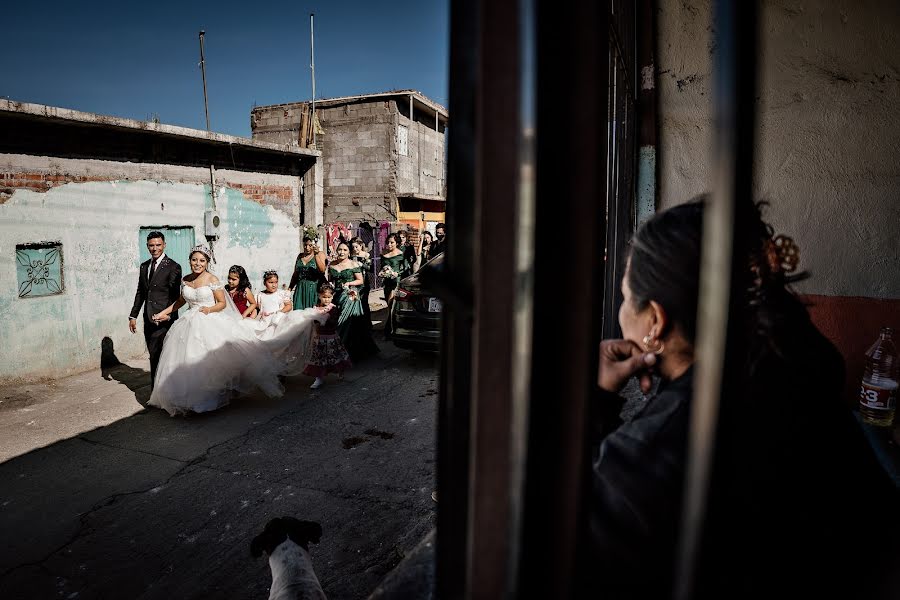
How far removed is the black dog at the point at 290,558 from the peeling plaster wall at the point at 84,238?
634 cm

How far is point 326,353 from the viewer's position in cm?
646

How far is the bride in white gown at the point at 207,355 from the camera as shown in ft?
17.8

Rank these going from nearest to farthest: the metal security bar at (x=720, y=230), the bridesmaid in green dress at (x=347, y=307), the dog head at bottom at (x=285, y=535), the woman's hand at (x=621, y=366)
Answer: the metal security bar at (x=720, y=230) < the woman's hand at (x=621, y=366) < the dog head at bottom at (x=285, y=535) < the bridesmaid in green dress at (x=347, y=307)

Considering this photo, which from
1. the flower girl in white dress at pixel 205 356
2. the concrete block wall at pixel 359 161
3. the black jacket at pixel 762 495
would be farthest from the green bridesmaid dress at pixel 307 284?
the concrete block wall at pixel 359 161

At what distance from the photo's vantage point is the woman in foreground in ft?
3.20

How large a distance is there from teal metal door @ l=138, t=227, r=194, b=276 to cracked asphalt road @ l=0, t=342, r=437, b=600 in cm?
260

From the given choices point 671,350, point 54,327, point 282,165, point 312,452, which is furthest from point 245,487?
point 282,165

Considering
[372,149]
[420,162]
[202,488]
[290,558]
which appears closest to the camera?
[290,558]

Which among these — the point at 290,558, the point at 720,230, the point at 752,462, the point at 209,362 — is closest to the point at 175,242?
the point at 209,362

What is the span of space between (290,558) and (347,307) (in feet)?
18.3

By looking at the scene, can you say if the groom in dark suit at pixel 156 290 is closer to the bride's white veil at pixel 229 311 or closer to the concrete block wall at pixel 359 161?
the bride's white veil at pixel 229 311

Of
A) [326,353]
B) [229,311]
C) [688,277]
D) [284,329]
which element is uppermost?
[688,277]

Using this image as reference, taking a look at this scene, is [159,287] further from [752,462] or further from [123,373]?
[752,462]

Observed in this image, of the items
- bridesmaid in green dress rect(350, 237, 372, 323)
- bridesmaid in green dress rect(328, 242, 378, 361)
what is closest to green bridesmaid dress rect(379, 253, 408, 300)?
bridesmaid in green dress rect(350, 237, 372, 323)
